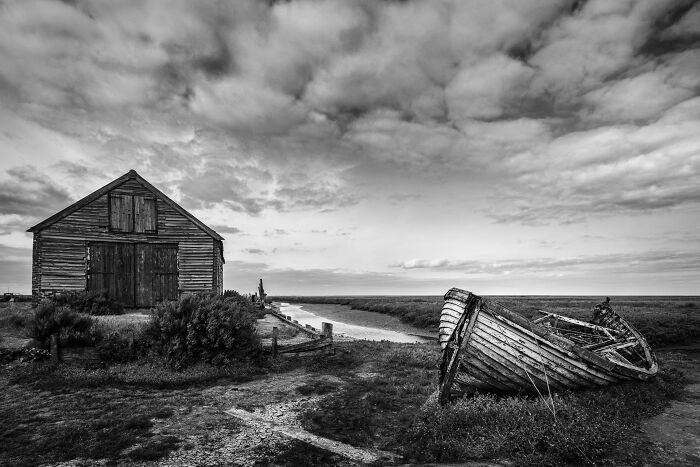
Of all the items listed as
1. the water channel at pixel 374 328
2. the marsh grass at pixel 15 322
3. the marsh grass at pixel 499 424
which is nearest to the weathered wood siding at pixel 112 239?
the marsh grass at pixel 15 322

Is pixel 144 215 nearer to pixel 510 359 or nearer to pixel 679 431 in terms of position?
pixel 510 359

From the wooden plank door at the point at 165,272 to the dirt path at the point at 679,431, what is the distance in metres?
20.2

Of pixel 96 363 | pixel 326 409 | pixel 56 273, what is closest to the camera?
pixel 326 409

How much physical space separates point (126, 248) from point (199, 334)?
11808 mm

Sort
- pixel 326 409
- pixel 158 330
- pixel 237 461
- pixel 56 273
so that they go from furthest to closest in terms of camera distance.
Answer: pixel 56 273
pixel 158 330
pixel 326 409
pixel 237 461

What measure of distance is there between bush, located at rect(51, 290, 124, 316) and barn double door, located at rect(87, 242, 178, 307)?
82 cm

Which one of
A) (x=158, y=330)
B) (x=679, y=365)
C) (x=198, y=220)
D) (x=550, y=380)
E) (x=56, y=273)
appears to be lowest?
(x=679, y=365)

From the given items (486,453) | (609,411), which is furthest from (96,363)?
(609,411)

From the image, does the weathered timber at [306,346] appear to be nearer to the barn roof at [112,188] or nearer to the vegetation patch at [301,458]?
the vegetation patch at [301,458]

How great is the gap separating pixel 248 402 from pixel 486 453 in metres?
5.03

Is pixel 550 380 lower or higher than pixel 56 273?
lower

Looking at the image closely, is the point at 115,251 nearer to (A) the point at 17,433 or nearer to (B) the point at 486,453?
(A) the point at 17,433

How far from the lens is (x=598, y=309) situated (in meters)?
14.5

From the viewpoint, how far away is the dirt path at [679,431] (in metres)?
5.87
